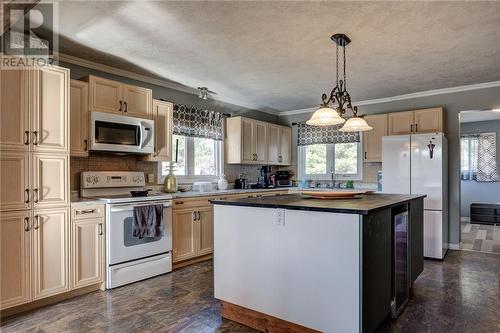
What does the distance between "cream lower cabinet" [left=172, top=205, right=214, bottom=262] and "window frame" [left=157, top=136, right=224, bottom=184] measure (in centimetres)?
68

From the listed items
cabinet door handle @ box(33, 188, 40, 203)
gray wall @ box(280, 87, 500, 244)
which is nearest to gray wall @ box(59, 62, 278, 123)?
cabinet door handle @ box(33, 188, 40, 203)

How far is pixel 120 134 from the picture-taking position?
3518 mm

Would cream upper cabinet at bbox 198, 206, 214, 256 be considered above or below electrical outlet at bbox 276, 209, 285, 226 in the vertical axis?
below

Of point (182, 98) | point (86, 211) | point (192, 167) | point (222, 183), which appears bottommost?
point (86, 211)

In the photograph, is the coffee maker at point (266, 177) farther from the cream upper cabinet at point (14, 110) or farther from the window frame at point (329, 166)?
the cream upper cabinet at point (14, 110)

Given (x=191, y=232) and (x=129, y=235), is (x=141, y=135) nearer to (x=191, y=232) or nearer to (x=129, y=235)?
(x=129, y=235)

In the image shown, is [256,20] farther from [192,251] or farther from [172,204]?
[192,251]

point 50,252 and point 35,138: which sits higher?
point 35,138

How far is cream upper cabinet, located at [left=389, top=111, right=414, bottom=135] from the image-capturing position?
16.1ft

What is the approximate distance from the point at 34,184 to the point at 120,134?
104 centimetres

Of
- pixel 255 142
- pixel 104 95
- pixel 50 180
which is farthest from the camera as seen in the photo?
pixel 255 142

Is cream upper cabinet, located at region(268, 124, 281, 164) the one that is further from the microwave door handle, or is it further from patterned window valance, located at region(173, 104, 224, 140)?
→ the microwave door handle

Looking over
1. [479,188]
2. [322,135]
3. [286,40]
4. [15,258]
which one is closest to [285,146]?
[322,135]

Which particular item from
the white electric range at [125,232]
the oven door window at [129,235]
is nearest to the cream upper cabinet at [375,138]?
the white electric range at [125,232]
